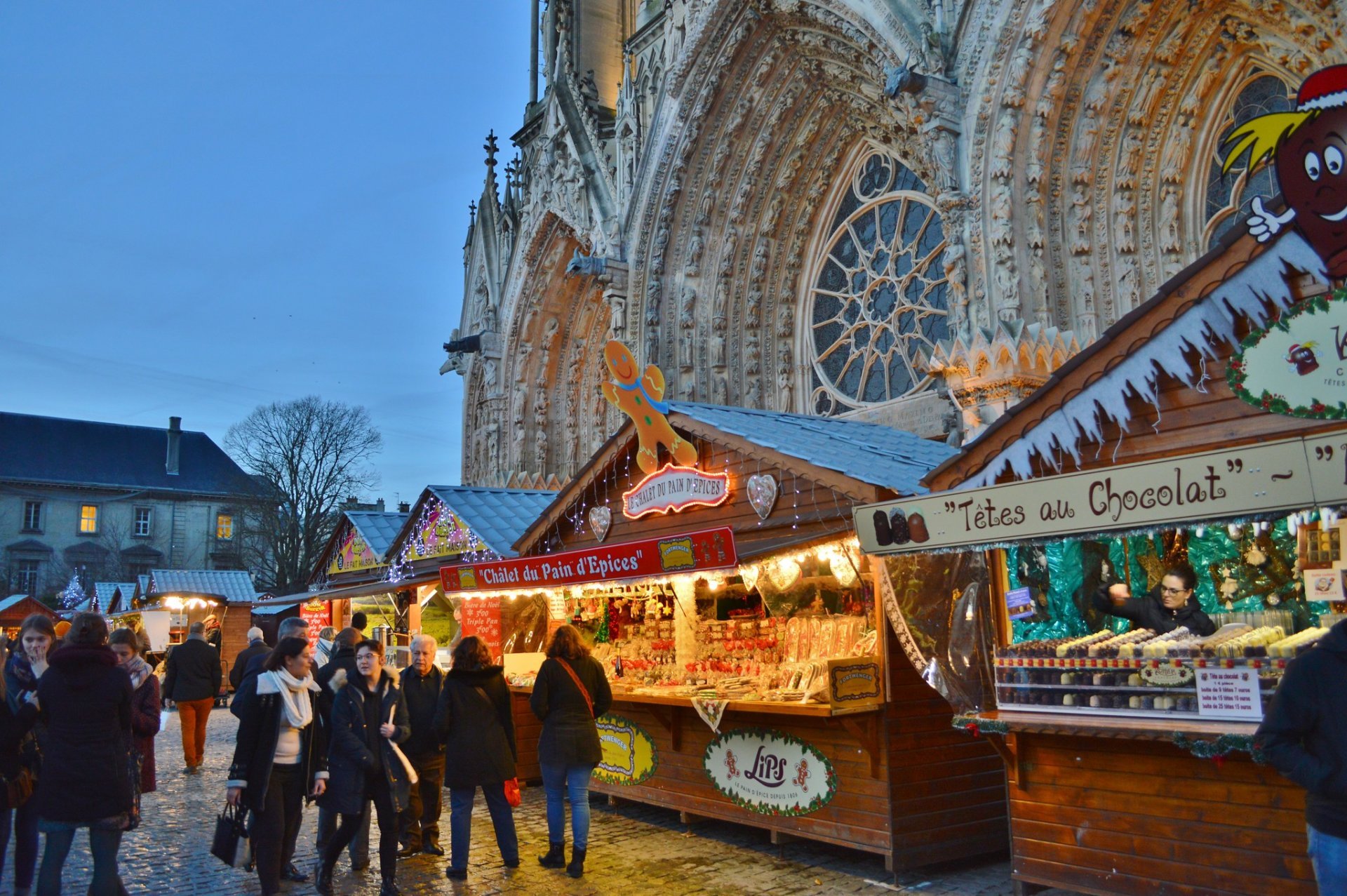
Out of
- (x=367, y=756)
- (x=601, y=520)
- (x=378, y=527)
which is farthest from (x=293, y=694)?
(x=378, y=527)

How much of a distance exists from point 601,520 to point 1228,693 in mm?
6036

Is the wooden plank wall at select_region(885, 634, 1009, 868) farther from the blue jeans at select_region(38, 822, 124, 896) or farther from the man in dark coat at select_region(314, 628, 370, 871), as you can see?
the blue jeans at select_region(38, 822, 124, 896)

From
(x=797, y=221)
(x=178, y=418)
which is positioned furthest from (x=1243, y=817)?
(x=178, y=418)

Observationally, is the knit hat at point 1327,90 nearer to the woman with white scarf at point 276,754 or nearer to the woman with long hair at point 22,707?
the woman with white scarf at point 276,754

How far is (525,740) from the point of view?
11.0 meters

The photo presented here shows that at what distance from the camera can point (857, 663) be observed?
6.73 m

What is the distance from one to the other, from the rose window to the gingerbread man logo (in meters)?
6.12

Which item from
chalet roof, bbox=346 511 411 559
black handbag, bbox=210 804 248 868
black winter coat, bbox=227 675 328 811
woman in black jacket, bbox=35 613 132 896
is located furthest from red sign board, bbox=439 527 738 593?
chalet roof, bbox=346 511 411 559

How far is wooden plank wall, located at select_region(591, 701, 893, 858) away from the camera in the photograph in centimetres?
675

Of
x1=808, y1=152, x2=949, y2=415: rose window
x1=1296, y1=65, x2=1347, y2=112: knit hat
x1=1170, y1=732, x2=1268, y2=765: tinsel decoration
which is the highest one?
x1=808, y1=152, x2=949, y2=415: rose window

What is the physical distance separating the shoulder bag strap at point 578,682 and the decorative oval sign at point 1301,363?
4.40 metres

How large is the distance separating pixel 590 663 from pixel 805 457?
211 centimetres

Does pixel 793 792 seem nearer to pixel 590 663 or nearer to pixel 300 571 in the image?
pixel 590 663

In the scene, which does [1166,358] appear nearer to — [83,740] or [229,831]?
[229,831]
